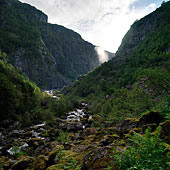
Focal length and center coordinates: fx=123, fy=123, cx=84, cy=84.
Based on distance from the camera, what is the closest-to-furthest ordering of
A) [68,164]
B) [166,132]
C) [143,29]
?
[166,132] < [68,164] < [143,29]

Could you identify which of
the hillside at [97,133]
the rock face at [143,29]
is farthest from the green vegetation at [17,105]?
the rock face at [143,29]

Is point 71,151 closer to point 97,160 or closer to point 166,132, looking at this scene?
point 97,160

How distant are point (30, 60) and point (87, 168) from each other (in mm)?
169335

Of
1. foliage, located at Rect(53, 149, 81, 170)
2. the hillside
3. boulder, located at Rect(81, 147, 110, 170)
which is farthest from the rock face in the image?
boulder, located at Rect(81, 147, 110, 170)

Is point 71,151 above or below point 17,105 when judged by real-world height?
below

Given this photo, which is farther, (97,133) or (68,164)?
(97,133)

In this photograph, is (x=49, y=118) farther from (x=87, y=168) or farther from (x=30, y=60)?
(x=30, y=60)

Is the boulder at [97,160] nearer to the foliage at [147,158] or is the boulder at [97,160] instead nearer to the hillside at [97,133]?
the hillside at [97,133]

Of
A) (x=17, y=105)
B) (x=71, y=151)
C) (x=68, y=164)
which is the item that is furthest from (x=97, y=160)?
(x=17, y=105)

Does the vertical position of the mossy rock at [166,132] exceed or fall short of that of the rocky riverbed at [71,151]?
it exceeds it

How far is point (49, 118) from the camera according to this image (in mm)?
37094

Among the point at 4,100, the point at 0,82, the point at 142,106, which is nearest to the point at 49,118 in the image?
the point at 4,100

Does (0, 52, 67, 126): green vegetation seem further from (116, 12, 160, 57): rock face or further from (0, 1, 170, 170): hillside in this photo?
(116, 12, 160, 57): rock face

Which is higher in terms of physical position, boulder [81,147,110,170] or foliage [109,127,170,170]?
foliage [109,127,170,170]
